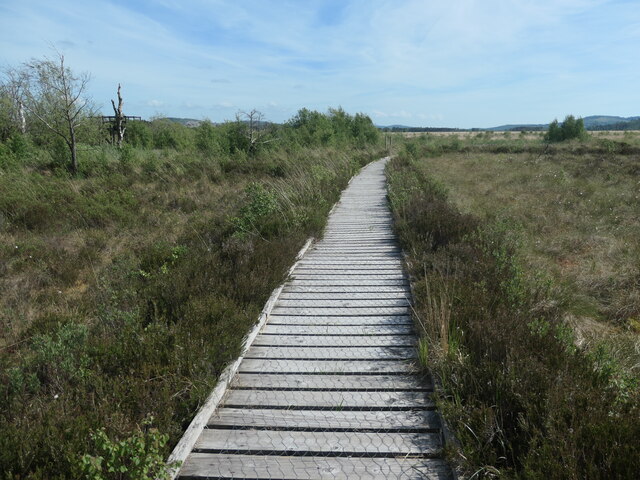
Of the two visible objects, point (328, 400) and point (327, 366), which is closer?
point (328, 400)

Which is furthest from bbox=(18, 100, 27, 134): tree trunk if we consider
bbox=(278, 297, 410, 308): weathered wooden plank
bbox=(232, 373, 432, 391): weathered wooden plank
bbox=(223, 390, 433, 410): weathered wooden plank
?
bbox=(223, 390, 433, 410): weathered wooden plank

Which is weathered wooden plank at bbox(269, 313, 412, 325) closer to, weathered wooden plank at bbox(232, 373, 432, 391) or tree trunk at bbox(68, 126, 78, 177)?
weathered wooden plank at bbox(232, 373, 432, 391)

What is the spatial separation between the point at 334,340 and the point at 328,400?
3.58 feet

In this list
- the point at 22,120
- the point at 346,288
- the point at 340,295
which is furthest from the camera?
the point at 22,120

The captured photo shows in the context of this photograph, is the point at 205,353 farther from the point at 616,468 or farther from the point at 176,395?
the point at 616,468

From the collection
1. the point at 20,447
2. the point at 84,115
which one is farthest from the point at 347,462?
the point at 84,115

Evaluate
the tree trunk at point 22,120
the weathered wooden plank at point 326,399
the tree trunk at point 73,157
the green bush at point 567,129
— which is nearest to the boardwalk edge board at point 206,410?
the weathered wooden plank at point 326,399

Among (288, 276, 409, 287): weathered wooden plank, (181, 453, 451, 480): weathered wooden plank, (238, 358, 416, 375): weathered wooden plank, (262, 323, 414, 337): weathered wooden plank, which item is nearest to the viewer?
(181, 453, 451, 480): weathered wooden plank

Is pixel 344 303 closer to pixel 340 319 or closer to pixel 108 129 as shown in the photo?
pixel 340 319

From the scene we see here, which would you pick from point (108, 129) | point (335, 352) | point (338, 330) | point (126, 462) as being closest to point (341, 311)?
point (338, 330)

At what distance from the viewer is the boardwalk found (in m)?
2.66

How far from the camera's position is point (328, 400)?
334cm

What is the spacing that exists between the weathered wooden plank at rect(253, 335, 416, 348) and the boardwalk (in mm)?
11

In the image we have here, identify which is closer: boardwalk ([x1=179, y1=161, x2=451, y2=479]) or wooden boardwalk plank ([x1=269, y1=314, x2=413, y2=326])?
boardwalk ([x1=179, y1=161, x2=451, y2=479])
